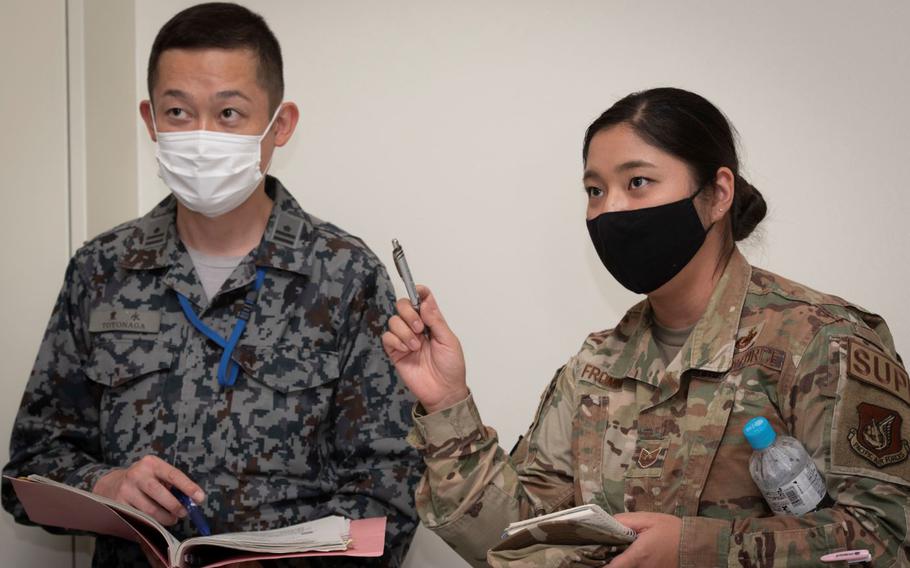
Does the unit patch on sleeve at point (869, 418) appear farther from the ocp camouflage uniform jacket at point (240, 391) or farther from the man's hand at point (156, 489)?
the man's hand at point (156, 489)

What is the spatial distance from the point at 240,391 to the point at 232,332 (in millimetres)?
137

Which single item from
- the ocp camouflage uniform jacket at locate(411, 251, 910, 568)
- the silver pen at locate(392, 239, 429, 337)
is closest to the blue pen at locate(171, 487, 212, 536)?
the ocp camouflage uniform jacket at locate(411, 251, 910, 568)

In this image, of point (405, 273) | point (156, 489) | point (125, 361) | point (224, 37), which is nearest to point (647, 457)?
point (405, 273)

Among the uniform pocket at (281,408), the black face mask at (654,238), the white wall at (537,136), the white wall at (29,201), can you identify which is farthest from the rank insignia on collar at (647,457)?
the white wall at (29,201)

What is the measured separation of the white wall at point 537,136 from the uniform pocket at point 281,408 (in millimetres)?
628

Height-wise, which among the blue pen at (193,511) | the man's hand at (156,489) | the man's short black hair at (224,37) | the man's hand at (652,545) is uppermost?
the man's short black hair at (224,37)

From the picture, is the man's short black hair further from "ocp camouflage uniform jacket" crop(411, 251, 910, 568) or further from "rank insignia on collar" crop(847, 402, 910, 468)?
"rank insignia on collar" crop(847, 402, 910, 468)

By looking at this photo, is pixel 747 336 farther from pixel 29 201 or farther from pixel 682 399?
pixel 29 201

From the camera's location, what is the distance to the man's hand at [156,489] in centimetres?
192

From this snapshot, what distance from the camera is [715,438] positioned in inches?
68.8

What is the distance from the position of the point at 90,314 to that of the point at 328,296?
0.57 m

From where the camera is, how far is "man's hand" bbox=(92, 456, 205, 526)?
1.92 metres

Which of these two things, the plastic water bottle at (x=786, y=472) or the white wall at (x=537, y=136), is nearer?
the plastic water bottle at (x=786, y=472)

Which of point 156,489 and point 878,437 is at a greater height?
point 878,437
